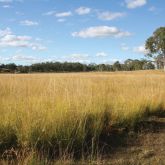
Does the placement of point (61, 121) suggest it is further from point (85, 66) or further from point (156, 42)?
point (85, 66)

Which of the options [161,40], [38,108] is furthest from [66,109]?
[161,40]

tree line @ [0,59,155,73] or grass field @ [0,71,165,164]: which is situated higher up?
tree line @ [0,59,155,73]

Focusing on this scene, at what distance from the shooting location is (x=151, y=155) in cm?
535

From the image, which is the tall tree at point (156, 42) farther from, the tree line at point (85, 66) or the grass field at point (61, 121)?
the grass field at point (61, 121)

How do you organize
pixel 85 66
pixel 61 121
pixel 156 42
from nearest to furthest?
1. pixel 61 121
2. pixel 156 42
3. pixel 85 66

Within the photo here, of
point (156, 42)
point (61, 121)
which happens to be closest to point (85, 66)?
point (156, 42)

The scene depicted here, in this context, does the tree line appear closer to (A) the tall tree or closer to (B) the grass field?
(A) the tall tree

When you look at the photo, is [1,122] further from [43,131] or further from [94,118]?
[94,118]

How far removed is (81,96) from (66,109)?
1.57m

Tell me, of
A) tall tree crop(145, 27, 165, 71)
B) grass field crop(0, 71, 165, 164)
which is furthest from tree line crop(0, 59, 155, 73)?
grass field crop(0, 71, 165, 164)

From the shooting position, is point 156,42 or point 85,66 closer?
point 156,42

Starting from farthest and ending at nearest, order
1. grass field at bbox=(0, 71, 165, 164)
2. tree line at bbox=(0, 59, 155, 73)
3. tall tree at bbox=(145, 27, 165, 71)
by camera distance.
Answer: tree line at bbox=(0, 59, 155, 73), tall tree at bbox=(145, 27, 165, 71), grass field at bbox=(0, 71, 165, 164)

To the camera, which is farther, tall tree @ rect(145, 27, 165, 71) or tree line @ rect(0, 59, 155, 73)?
tree line @ rect(0, 59, 155, 73)

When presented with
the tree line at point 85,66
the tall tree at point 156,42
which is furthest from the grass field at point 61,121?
the tree line at point 85,66
